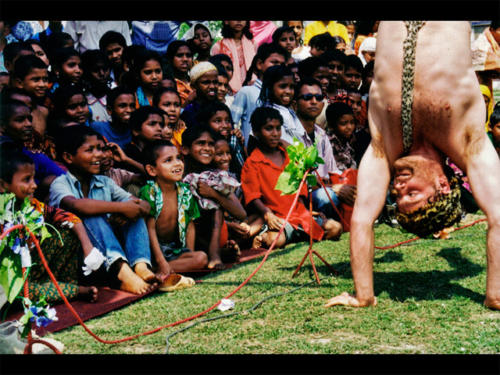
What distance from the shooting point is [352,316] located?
422cm

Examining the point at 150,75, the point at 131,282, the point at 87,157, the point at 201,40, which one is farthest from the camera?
the point at 201,40

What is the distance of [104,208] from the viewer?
5.18 meters

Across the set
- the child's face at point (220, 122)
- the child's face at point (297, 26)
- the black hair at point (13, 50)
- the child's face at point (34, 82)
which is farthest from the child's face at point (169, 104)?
the child's face at point (297, 26)

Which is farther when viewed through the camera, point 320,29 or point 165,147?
point 320,29

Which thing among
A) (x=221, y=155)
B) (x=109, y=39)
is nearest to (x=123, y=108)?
(x=221, y=155)

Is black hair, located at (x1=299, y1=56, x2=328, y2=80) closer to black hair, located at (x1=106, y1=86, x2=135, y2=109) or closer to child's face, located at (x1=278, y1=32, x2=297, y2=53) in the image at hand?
child's face, located at (x1=278, y1=32, x2=297, y2=53)

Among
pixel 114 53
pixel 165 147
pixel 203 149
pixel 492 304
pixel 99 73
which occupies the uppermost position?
pixel 114 53

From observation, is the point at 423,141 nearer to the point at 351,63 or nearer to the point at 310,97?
the point at 310,97

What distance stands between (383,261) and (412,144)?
1744 mm

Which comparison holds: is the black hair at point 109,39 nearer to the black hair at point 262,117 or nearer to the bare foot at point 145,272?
the black hair at point 262,117

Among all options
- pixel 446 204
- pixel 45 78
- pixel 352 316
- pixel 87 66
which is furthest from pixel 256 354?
pixel 87 66

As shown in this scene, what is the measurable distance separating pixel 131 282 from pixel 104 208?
67cm

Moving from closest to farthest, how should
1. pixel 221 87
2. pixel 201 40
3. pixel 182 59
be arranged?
pixel 221 87 → pixel 182 59 → pixel 201 40

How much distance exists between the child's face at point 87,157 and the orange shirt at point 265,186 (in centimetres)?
206
